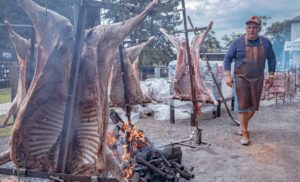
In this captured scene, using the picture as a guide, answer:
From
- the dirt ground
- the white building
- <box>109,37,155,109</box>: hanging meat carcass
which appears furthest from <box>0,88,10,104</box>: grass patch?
the white building

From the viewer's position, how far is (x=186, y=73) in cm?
645

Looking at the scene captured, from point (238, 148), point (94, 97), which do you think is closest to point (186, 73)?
point (238, 148)

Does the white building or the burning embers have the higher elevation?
the white building

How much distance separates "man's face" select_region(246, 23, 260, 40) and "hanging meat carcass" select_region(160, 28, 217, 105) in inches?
28.7

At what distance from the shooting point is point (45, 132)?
7.48 feet

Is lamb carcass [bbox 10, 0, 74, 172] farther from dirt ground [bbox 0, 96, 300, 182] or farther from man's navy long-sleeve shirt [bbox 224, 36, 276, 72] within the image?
man's navy long-sleeve shirt [bbox 224, 36, 276, 72]

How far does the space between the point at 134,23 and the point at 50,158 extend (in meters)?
1.14

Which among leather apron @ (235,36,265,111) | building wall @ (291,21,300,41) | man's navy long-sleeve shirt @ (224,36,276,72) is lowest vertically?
leather apron @ (235,36,265,111)

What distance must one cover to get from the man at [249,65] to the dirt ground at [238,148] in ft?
1.63

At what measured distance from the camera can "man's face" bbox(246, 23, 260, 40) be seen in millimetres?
5441

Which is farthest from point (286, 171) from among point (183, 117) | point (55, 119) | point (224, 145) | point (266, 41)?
point (183, 117)

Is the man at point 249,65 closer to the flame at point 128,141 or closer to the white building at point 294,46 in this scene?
the flame at point 128,141

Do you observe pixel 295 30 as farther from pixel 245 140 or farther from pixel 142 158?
pixel 142 158

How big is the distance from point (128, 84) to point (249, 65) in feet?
7.98
